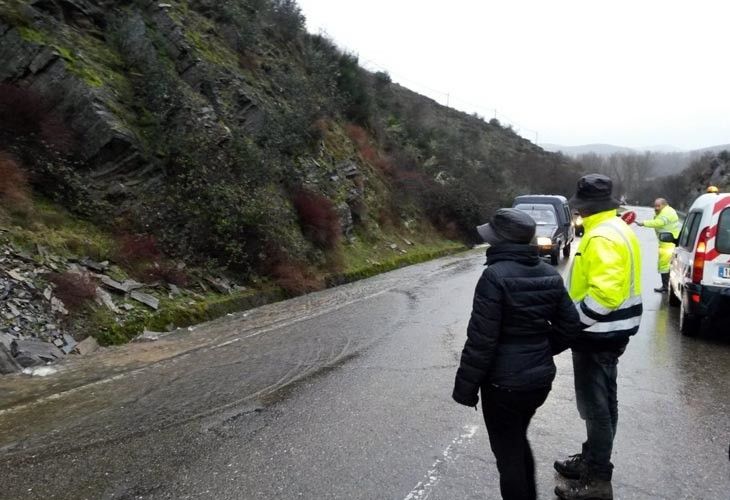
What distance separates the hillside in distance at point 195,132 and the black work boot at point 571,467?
8.68 m

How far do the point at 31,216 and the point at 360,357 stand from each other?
5.98m

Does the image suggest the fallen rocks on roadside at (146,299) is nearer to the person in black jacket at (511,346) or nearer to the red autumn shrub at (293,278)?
the red autumn shrub at (293,278)

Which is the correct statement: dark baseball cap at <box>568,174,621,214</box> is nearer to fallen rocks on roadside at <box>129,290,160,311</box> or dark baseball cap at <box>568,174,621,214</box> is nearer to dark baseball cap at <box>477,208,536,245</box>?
dark baseball cap at <box>477,208,536,245</box>

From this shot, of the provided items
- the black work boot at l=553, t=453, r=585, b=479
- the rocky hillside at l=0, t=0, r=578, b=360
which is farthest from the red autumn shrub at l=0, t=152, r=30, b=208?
the black work boot at l=553, t=453, r=585, b=479

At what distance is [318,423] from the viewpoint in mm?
4996

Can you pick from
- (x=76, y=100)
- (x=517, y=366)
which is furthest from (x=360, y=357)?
(x=76, y=100)

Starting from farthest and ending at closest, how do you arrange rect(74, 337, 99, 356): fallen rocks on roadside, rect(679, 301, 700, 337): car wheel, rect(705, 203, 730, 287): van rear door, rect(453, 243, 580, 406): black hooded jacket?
rect(679, 301, 700, 337): car wheel → rect(74, 337, 99, 356): fallen rocks on roadside → rect(705, 203, 730, 287): van rear door → rect(453, 243, 580, 406): black hooded jacket

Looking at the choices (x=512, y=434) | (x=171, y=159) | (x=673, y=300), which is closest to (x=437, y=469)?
(x=512, y=434)

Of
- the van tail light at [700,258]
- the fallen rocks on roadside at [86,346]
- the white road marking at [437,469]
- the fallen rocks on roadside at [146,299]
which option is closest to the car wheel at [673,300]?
the van tail light at [700,258]

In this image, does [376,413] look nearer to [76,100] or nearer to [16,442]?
[16,442]

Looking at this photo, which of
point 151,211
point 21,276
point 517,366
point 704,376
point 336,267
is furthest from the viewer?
point 336,267

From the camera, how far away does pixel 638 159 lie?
162500mm

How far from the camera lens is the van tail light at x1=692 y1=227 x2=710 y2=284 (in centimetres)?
746

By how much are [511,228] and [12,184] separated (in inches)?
354
